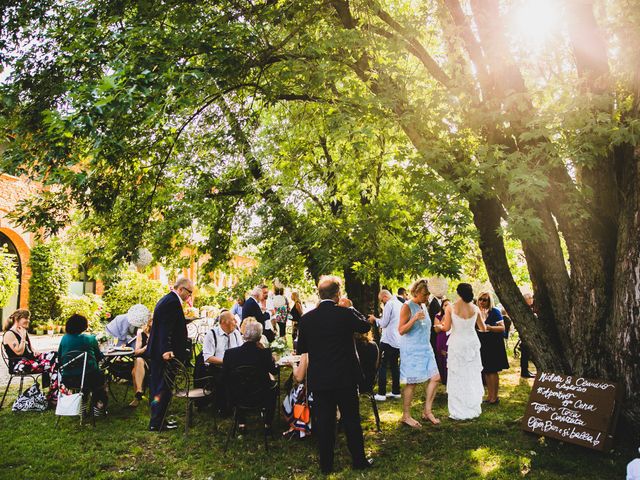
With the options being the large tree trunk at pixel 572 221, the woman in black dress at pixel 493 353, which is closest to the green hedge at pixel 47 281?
the woman in black dress at pixel 493 353

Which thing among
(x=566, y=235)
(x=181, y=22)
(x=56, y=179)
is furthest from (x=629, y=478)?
(x=181, y=22)

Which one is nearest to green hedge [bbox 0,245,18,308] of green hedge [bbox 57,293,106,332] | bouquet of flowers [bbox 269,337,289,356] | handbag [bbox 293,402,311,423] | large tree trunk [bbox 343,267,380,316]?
green hedge [bbox 57,293,106,332]

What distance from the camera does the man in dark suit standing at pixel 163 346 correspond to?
679 cm

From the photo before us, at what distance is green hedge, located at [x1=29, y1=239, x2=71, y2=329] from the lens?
1873cm

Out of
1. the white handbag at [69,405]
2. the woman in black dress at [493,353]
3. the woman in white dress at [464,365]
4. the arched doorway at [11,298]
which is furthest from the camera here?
the arched doorway at [11,298]

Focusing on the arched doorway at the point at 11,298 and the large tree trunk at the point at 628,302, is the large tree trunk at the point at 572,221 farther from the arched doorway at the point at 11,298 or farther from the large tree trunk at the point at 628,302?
the arched doorway at the point at 11,298

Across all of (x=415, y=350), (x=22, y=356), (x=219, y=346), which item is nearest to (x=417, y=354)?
(x=415, y=350)

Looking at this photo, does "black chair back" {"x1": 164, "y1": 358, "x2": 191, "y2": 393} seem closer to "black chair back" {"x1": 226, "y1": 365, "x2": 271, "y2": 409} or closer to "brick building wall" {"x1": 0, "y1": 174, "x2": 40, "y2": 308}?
"black chair back" {"x1": 226, "y1": 365, "x2": 271, "y2": 409}

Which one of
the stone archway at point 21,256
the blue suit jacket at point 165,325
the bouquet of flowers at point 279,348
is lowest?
the bouquet of flowers at point 279,348

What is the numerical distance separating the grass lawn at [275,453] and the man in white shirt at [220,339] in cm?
99

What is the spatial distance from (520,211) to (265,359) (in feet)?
11.5

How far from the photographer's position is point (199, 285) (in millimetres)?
10391

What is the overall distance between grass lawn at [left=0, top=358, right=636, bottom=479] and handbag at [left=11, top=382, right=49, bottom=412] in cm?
40

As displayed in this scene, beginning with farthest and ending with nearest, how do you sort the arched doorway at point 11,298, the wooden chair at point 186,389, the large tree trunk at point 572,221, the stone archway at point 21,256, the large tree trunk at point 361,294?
1. the arched doorway at point 11,298
2. the stone archway at point 21,256
3. the large tree trunk at point 361,294
4. the wooden chair at point 186,389
5. the large tree trunk at point 572,221
